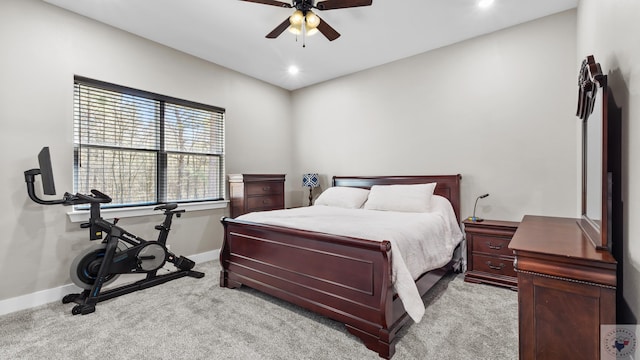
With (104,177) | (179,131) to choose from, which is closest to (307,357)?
(104,177)

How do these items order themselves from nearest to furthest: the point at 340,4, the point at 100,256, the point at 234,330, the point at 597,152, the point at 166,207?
the point at 597,152, the point at 234,330, the point at 340,4, the point at 100,256, the point at 166,207

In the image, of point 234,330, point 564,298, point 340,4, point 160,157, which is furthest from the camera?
point 160,157

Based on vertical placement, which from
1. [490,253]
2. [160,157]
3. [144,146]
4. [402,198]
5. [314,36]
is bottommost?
[490,253]

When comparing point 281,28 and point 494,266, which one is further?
point 494,266

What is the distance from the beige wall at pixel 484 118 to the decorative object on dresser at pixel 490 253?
44 cm

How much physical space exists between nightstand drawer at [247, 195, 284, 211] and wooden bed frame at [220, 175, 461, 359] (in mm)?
1069

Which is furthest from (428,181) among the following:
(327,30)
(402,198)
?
(327,30)

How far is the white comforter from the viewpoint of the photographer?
6.07 feet

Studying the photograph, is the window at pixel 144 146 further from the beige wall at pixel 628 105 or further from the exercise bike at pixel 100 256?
the beige wall at pixel 628 105

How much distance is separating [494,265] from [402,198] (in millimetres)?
1173

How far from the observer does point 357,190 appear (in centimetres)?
411

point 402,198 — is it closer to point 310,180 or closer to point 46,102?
point 310,180

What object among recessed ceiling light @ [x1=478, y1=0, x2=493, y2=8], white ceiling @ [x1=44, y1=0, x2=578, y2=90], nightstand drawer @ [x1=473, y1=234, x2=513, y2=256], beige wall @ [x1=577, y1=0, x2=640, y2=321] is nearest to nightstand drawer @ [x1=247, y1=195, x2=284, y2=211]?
white ceiling @ [x1=44, y1=0, x2=578, y2=90]

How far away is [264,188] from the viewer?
4.28 metres
